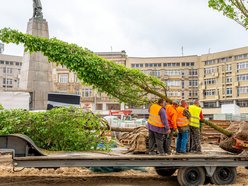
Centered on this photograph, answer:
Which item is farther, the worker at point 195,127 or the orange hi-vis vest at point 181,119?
the worker at point 195,127

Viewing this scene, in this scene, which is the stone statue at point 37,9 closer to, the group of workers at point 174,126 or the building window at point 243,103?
the group of workers at point 174,126

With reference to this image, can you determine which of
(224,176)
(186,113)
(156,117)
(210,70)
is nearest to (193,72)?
(210,70)

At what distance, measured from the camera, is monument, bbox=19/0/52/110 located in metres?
21.2

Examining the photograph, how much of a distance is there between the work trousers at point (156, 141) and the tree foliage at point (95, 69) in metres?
1.28

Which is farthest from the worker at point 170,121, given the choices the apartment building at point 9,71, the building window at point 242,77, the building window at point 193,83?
the apartment building at point 9,71

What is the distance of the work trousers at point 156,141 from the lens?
387 inches

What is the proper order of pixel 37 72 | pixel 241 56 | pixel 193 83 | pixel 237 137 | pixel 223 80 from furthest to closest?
pixel 193 83, pixel 223 80, pixel 241 56, pixel 37 72, pixel 237 137

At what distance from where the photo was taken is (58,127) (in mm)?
10008

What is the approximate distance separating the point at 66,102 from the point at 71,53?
1631 cm

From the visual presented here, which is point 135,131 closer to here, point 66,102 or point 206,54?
point 66,102

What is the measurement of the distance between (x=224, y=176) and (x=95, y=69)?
4303 millimetres

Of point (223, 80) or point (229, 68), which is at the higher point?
point (229, 68)

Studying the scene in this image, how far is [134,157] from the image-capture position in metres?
9.17

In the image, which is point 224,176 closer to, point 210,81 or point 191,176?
point 191,176
